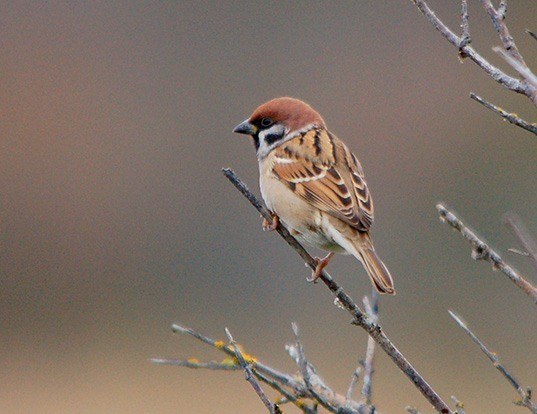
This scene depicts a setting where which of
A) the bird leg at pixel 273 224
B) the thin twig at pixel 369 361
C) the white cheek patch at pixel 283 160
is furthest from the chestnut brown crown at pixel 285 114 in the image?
the thin twig at pixel 369 361

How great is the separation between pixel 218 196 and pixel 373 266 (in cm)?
922

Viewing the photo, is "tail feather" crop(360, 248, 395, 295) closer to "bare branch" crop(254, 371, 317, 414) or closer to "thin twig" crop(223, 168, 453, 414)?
"thin twig" crop(223, 168, 453, 414)

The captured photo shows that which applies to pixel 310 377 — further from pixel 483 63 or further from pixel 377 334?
pixel 483 63

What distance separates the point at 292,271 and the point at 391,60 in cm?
346

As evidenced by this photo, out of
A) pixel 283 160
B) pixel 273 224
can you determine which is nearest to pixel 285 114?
pixel 283 160

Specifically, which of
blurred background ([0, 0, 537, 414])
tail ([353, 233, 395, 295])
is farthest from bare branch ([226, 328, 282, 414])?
blurred background ([0, 0, 537, 414])

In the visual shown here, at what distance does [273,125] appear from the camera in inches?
194

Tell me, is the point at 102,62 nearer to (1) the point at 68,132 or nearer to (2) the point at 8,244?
(1) the point at 68,132

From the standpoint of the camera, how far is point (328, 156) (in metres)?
4.75

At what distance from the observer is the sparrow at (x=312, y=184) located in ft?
13.9

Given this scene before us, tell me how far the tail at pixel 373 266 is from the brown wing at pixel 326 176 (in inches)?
2.5

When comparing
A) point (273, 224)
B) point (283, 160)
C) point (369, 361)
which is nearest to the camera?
point (369, 361)

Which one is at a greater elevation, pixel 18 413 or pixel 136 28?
pixel 136 28

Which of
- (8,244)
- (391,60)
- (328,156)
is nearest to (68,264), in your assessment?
(8,244)
